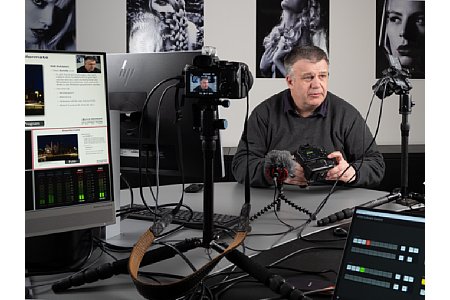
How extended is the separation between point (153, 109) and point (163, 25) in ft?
6.86

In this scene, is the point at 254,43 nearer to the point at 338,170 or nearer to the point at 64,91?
the point at 338,170

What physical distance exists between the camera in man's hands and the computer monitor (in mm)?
306

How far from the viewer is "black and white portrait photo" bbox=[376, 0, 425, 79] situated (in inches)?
151

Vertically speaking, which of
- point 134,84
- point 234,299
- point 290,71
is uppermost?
point 290,71

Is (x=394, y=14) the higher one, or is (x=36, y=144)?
(x=394, y=14)

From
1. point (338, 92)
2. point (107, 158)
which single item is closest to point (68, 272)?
point (107, 158)

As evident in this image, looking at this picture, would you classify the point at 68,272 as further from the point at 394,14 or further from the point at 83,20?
the point at 394,14

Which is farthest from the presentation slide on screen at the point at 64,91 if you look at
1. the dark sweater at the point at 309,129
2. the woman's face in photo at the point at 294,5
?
the woman's face in photo at the point at 294,5

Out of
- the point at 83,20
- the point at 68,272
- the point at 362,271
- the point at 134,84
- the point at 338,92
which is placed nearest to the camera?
the point at 362,271

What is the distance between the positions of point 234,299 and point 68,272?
39cm

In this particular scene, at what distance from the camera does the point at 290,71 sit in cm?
270

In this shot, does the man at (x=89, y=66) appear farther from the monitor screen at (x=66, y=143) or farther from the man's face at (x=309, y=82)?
the man's face at (x=309, y=82)

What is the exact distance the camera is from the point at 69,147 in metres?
1.17

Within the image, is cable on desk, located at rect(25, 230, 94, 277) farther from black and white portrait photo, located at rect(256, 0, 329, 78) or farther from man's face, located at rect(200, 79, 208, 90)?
black and white portrait photo, located at rect(256, 0, 329, 78)
